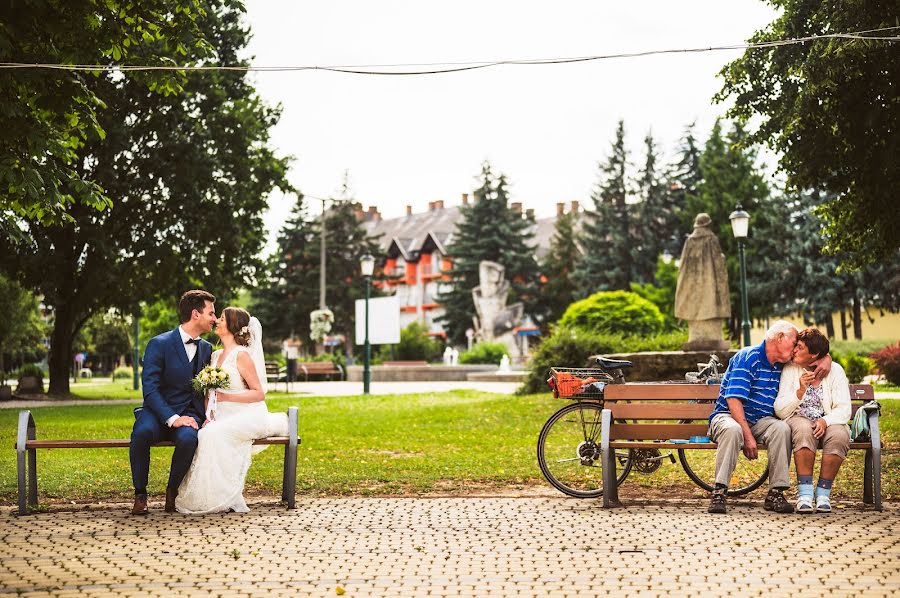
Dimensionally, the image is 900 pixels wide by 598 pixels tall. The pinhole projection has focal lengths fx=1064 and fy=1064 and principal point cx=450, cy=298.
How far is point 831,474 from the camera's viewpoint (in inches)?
304

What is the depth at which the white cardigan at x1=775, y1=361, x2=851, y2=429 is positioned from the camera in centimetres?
787

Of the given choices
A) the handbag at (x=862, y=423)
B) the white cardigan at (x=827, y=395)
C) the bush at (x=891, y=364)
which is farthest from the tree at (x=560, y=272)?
the white cardigan at (x=827, y=395)

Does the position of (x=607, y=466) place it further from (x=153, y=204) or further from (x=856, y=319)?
(x=856, y=319)

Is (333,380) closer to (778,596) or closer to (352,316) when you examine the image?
(352,316)

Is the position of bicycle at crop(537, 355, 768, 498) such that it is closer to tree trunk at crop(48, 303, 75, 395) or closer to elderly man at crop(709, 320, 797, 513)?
elderly man at crop(709, 320, 797, 513)

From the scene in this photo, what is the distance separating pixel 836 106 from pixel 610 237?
51.4 metres

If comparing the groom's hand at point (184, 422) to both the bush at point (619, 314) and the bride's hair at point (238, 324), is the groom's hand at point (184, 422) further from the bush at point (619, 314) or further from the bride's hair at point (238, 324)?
the bush at point (619, 314)

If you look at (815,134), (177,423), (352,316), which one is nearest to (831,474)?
(177,423)

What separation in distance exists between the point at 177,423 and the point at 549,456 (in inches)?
120

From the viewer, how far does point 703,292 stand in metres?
20.6

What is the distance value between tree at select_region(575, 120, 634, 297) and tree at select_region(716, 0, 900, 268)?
47069mm

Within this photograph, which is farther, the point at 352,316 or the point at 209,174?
the point at 352,316

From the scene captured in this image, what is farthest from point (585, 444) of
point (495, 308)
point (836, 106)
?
point (495, 308)

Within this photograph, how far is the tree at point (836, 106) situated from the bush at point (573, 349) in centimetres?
816
